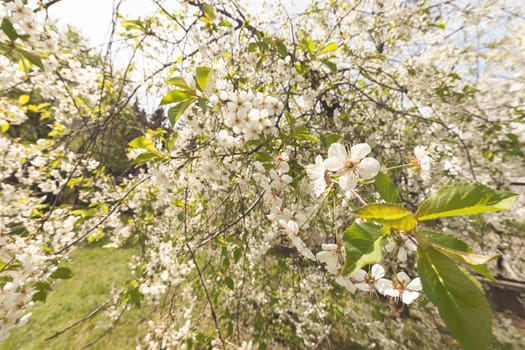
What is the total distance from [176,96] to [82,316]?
5449 millimetres

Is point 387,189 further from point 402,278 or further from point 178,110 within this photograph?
point 178,110

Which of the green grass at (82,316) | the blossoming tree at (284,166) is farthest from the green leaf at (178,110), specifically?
the green grass at (82,316)

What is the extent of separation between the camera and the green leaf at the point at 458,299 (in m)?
0.43

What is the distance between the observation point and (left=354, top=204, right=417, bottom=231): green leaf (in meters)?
0.48

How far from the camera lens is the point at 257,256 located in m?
2.62

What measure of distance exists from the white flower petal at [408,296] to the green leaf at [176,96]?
3.42ft

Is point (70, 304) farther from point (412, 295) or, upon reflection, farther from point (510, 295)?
point (510, 295)

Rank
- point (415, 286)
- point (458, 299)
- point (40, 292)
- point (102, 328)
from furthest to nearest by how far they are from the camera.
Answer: point (102, 328)
point (40, 292)
point (415, 286)
point (458, 299)

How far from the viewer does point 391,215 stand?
482mm

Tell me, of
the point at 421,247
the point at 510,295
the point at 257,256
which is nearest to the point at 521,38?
the point at 421,247

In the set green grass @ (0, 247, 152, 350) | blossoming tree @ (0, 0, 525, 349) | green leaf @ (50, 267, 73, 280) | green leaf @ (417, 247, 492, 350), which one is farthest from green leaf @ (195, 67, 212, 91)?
green grass @ (0, 247, 152, 350)

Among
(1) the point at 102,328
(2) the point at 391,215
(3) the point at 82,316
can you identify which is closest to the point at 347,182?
(2) the point at 391,215

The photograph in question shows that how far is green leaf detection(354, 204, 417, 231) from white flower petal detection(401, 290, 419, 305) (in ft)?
1.20

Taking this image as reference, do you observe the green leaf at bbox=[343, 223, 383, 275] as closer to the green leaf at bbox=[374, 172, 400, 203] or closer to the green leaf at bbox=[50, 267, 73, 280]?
the green leaf at bbox=[374, 172, 400, 203]
